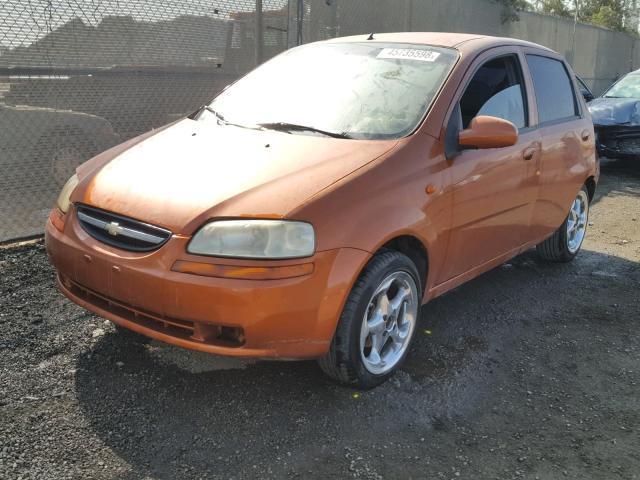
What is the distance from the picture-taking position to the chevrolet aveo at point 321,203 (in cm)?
265

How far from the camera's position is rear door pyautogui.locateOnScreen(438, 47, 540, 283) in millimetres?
3537

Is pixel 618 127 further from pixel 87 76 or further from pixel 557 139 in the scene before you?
pixel 87 76

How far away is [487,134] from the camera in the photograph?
3.39 metres

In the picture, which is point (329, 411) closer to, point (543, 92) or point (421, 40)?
point (421, 40)

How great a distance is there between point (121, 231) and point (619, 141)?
861 centimetres

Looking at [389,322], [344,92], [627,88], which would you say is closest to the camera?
[389,322]

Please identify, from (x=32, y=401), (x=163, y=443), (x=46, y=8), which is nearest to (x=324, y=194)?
(x=163, y=443)

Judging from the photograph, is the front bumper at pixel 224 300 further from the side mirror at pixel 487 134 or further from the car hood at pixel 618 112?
the car hood at pixel 618 112

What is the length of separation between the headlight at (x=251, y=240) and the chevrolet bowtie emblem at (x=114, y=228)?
1.31 feet

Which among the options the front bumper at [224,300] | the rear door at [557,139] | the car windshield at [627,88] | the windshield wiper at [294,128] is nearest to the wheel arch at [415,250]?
the front bumper at [224,300]

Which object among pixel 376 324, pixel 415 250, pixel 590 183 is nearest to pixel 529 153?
pixel 415 250

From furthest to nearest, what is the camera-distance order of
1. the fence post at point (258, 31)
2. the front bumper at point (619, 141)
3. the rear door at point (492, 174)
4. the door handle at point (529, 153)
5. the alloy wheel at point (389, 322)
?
the front bumper at point (619, 141)
the fence post at point (258, 31)
the door handle at point (529, 153)
the rear door at point (492, 174)
the alloy wheel at point (389, 322)

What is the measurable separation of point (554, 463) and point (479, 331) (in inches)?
52.6

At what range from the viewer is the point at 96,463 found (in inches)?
98.9
